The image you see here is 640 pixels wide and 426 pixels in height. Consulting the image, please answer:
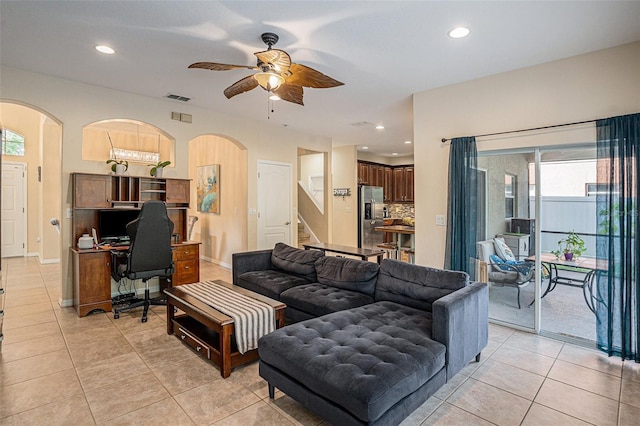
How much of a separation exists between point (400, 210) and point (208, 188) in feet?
20.2

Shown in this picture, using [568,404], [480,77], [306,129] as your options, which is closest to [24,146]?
[306,129]

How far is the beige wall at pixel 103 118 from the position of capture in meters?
3.98

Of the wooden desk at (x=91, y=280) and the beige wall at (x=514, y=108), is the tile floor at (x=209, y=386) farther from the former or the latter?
the beige wall at (x=514, y=108)

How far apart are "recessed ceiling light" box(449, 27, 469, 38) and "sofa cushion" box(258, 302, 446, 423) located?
2501 mm

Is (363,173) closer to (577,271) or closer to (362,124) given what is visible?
(362,124)

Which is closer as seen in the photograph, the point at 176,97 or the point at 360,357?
the point at 360,357

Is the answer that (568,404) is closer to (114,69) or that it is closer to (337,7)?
(337,7)

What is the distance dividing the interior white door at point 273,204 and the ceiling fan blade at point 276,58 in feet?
11.5

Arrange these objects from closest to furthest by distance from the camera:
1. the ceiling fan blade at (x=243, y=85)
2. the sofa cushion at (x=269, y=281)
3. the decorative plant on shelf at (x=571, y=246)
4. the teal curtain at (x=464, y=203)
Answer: the ceiling fan blade at (x=243, y=85), the decorative plant on shelf at (x=571, y=246), the sofa cushion at (x=269, y=281), the teal curtain at (x=464, y=203)

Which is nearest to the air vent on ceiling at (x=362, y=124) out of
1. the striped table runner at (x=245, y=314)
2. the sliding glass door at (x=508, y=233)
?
the sliding glass door at (x=508, y=233)

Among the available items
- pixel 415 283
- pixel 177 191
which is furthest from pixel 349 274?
pixel 177 191

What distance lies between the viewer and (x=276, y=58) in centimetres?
279

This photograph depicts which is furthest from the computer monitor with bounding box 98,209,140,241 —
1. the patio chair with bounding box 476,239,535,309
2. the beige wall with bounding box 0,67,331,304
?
the patio chair with bounding box 476,239,535,309

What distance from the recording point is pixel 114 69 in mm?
3832
